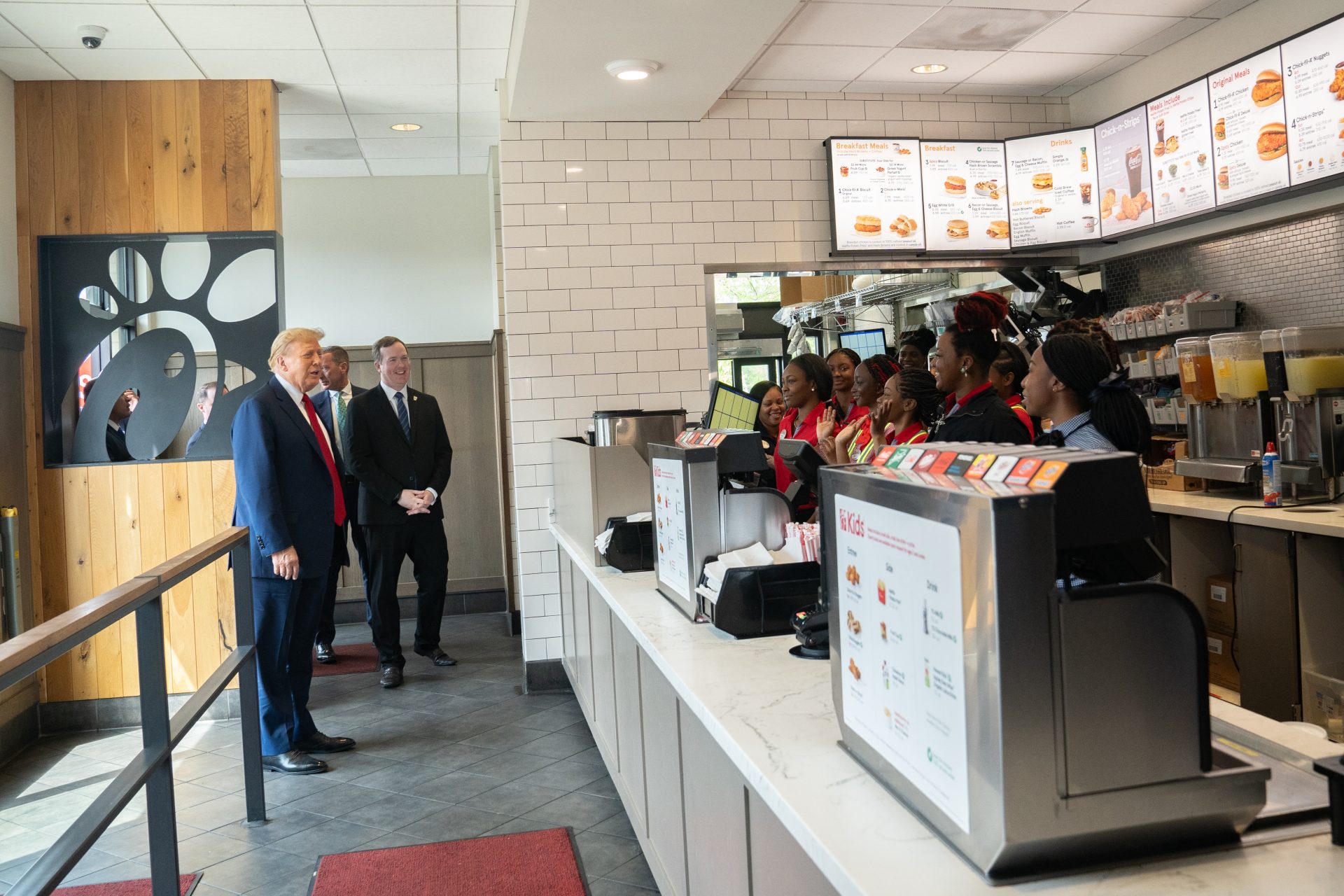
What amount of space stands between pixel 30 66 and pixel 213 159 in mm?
833

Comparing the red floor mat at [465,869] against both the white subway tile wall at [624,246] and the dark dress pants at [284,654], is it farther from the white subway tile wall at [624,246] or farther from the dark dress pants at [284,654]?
the white subway tile wall at [624,246]

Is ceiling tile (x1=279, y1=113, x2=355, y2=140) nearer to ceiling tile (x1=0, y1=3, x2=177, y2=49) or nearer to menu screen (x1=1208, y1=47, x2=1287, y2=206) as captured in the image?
ceiling tile (x1=0, y1=3, x2=177, y2=49)

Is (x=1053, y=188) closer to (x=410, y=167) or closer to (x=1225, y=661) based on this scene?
(x=1225, y=661)

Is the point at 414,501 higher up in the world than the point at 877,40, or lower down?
lower down

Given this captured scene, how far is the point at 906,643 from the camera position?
3.76ft

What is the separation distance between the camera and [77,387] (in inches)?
193

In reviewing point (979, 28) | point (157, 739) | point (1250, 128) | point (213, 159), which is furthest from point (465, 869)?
point (1250, 128)

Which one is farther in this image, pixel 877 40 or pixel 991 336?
pixel 877 40

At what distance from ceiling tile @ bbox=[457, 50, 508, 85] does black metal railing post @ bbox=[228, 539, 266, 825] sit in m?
2.64

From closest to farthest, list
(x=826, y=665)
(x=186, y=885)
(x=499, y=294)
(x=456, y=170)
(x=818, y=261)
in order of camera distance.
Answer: (x=826, y=665) → (x=186, y=885) → (x=818, y=261) → (x=499, y=294) → (x=456, y=170)

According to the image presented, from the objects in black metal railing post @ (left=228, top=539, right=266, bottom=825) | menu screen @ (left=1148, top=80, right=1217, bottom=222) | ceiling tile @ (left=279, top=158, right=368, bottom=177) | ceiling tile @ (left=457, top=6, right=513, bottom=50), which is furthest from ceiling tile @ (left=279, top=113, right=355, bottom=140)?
menu screen @ (left=1148, top=80, right=1217, bottom=222)

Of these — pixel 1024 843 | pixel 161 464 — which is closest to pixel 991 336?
pixel 1024 843

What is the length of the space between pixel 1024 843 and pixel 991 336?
2446mm

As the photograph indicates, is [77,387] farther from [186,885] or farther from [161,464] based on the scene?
[186,885]
